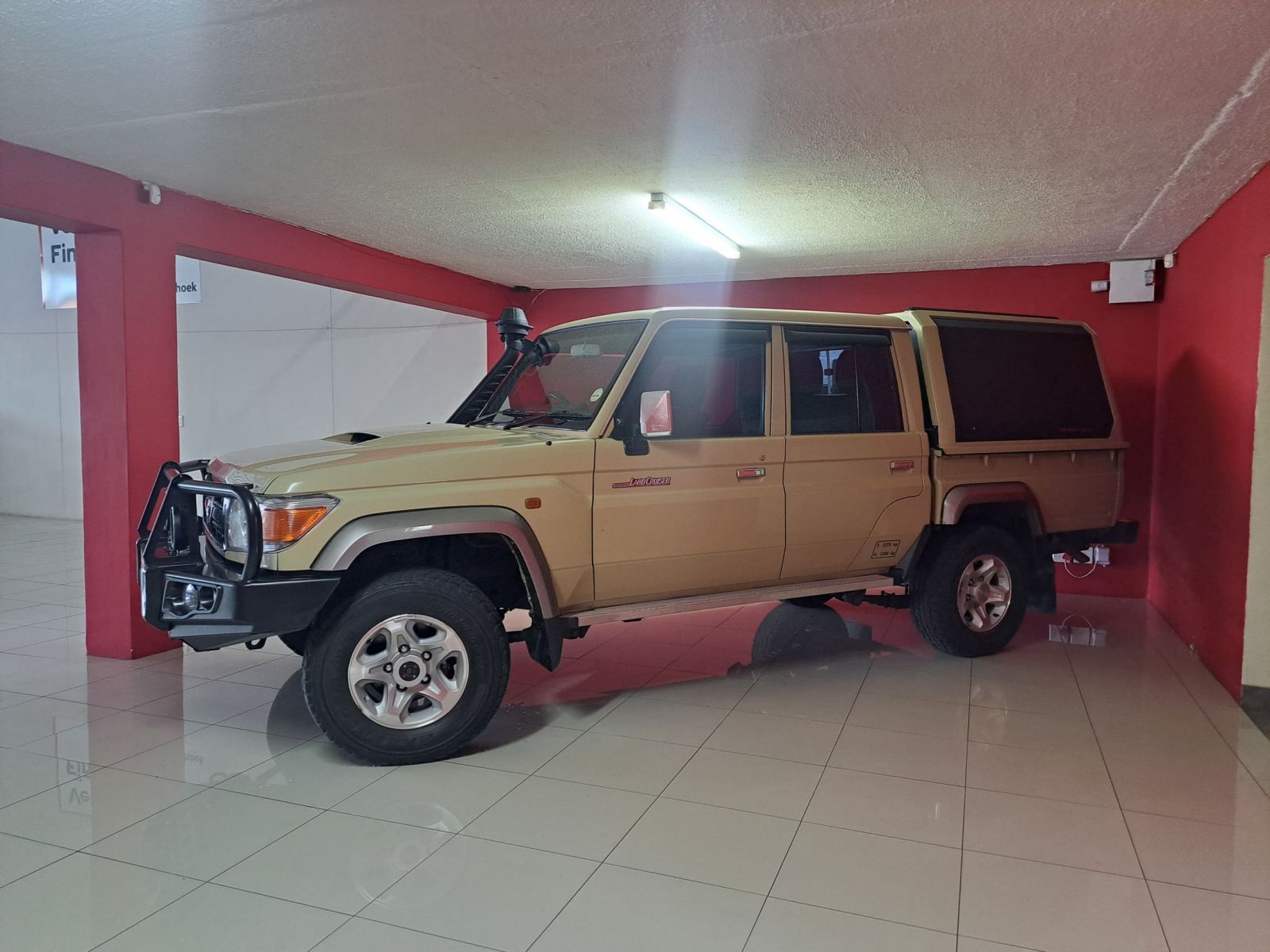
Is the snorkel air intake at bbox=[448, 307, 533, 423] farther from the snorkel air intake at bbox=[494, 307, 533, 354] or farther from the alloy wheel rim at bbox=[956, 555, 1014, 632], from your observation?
the alloy wheel rim at bbox=[956, 555, 1014, 632]

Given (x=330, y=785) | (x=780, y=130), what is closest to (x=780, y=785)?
(x=330, y=785)

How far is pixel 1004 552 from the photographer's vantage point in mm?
5645

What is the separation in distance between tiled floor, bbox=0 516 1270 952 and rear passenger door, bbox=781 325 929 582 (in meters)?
0.76

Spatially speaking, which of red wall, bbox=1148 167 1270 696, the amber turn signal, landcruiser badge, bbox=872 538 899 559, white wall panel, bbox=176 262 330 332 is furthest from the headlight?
white wall panel, bbox=176 262 330 332

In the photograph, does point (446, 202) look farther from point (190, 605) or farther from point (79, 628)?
point (79, 628)

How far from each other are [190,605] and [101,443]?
2.28 metres

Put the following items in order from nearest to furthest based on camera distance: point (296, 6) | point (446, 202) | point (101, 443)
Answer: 1. point (296, 6)
2. point (101, 443)
3. point (446, 202)

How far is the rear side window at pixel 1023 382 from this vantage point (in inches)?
215

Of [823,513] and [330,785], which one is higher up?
[823,513]

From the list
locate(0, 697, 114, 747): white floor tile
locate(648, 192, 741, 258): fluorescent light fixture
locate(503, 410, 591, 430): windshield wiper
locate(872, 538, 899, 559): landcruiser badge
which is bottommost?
locate(0, 697, 114, 747): white floor tile

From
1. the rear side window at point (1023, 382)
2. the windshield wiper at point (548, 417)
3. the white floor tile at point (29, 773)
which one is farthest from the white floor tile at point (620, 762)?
the rear side window at point (1023, 382)

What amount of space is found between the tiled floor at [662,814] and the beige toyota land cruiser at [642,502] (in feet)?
1.67

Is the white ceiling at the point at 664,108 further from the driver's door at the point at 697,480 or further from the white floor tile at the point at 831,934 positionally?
the white floor tile at the point at 831,934

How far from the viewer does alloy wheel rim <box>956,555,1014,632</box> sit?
5.57 m
